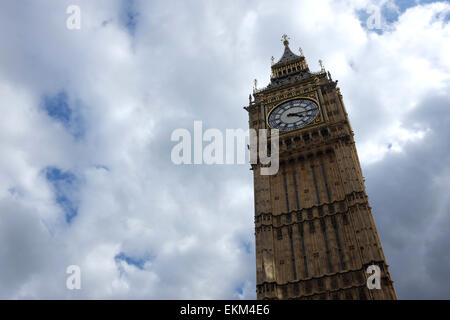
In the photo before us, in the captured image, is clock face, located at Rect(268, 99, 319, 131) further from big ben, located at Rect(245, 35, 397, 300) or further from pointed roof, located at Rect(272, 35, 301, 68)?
pointed roof, located at Rect(272, 35, 301, 68)

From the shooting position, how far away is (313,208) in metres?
47.3

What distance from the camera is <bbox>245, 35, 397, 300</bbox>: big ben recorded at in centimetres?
4016

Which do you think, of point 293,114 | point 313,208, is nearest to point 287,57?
point 293,114

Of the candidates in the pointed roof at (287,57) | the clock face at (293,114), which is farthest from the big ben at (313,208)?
the pointed roof at (287,57)

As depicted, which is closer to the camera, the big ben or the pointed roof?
the big ben

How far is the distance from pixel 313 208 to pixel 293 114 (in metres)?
16.5

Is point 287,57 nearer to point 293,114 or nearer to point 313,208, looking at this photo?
point 293,114

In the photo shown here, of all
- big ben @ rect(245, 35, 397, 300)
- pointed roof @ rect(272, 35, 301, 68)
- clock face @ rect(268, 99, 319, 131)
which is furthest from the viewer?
pointed roof @ rect(272, 35, 301, 68)

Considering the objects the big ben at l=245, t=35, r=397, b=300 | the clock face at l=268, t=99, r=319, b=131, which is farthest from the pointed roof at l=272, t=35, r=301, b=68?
the clock face at l=268, t=99, r=319, b=131

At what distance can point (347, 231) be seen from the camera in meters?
43.5

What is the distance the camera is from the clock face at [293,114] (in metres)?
57.5
